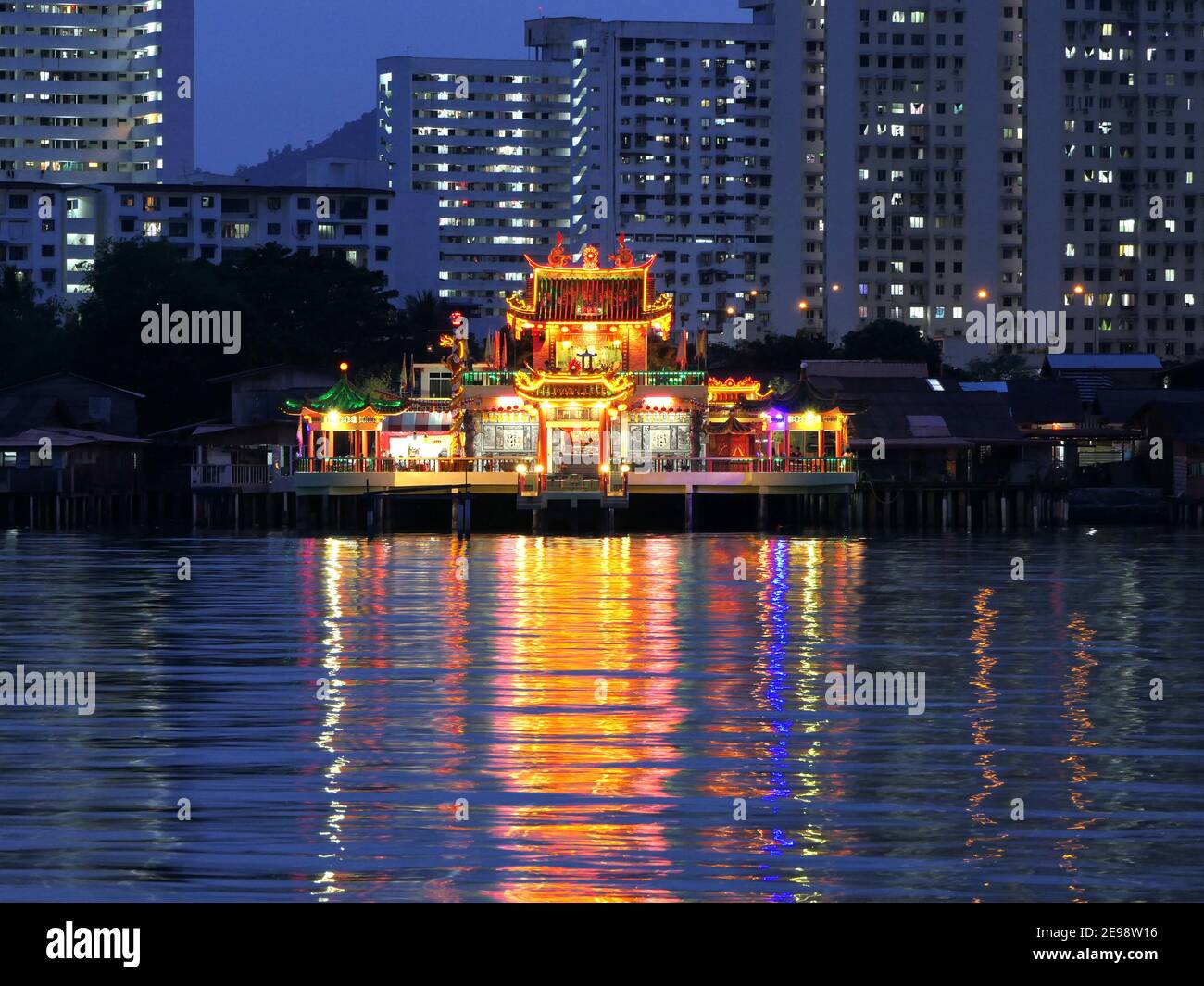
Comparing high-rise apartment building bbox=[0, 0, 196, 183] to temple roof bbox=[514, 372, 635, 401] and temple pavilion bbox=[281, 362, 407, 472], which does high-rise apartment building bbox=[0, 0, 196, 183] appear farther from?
temple roof bbox=[514, 372, 635, 401]

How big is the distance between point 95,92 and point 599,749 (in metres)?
187

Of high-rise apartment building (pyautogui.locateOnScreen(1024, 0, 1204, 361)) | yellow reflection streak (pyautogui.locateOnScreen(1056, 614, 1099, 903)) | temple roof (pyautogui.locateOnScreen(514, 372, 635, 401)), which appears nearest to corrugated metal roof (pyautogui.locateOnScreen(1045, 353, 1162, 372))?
temple roof (pyautogui.locateOnScreen(514, 372, 635, 401))

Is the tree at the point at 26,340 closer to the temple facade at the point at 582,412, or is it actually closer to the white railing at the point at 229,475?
the white railing at the point at 229,475

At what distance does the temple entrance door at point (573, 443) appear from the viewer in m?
78.3

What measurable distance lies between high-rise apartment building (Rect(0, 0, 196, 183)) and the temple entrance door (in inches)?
4767

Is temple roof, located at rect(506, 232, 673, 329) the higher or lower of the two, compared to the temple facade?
higher

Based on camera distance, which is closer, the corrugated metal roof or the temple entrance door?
the temple entrance door

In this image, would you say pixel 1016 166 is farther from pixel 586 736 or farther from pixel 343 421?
pixel 586 736

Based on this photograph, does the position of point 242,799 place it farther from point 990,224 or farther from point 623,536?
point 990,224

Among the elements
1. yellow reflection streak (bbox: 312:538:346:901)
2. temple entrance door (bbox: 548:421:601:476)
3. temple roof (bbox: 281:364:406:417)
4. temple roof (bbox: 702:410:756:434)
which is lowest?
yellow reflection streak (bbox: 312:538:346:901)

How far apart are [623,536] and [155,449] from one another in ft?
93.9

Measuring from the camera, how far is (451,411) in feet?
262

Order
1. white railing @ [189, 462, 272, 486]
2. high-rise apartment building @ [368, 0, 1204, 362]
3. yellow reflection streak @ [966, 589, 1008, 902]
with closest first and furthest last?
yellow reflection streak @ [966, 589, 1008, 902], white railing @ [189, 462, 272, 486], high-rise apartment building @ [368, 0, 1204, 362]

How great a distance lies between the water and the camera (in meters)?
14.7
